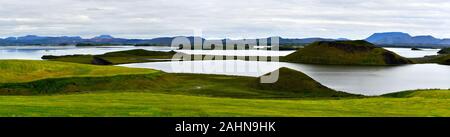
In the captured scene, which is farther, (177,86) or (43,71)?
(43,71)

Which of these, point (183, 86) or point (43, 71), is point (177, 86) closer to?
point (183, 86)

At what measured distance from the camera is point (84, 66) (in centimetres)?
9450

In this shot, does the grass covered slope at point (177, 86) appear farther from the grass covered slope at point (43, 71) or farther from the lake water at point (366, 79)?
the lake water at point (366, 79)

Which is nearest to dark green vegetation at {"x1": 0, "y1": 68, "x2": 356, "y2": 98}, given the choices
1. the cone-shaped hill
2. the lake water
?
the cone-shaped hill

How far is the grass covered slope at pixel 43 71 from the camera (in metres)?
79.1

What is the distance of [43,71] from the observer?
8512cm

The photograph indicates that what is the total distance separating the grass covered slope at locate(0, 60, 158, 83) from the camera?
3114 inches

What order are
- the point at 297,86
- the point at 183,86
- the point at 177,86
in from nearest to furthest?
the point at 183,86
the point at 177,86
the point at 297,86

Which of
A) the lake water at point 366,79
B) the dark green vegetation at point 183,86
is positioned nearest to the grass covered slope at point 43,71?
the dark green vegetation at point 183,86

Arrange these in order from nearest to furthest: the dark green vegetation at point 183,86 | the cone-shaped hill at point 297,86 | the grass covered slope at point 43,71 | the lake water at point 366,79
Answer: the dark green vegetation at point 183,86 → the grass covered slope at point 43,71 → the cone-shaped hill at point 297,86 → the lake water at point 366,79

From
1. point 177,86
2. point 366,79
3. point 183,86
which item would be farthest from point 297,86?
point 366,79

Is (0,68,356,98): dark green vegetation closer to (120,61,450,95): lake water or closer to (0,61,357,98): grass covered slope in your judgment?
(0,61,357,98): grass covered slope
